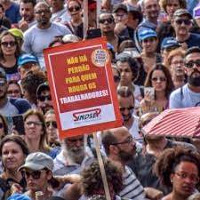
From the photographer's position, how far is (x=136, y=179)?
11352mm

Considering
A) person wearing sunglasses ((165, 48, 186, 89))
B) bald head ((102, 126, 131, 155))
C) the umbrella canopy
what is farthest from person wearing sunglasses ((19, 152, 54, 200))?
person wearing sunglasses ((165, 48, 186, 89))

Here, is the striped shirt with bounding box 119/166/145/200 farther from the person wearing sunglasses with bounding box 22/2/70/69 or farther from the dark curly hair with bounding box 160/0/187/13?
the dark curly hair with bounding box 160/0/187/13

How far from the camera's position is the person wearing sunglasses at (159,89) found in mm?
14469

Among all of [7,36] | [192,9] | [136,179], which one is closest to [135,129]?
[136,179]

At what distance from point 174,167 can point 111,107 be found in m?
1.13

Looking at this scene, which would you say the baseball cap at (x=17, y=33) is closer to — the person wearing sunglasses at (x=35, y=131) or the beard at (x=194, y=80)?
the beard at (x=194, y=80)

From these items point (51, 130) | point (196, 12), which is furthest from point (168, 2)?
point (51, 130)

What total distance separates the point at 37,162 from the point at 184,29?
20.0ft

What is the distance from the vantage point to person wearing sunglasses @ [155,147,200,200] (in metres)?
10.6

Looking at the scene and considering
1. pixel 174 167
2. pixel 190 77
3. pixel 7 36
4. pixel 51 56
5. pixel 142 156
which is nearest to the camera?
pixel 51 56

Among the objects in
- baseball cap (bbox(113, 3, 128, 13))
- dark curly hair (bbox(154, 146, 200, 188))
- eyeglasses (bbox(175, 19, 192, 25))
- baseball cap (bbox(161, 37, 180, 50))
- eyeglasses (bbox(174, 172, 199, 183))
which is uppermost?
baseball cap (bbox(113, 3, 128, 13))

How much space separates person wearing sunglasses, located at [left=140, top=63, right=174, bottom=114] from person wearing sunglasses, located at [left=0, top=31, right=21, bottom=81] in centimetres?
222

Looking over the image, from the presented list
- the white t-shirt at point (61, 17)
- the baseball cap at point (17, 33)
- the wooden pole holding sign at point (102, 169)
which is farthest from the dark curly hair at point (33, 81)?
the wooden pole holding sign at point (102, 169)

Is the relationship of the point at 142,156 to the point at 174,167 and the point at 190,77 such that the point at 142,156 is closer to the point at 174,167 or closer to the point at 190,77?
the point at 174,167
